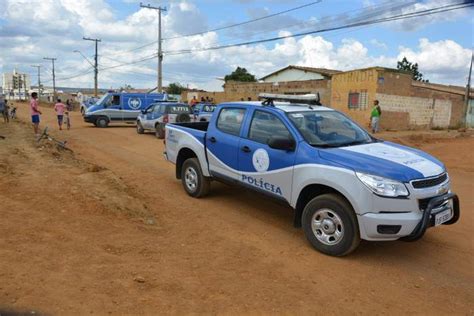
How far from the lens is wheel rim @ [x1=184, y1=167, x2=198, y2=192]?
24.9 ft

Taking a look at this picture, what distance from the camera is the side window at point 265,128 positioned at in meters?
5.94

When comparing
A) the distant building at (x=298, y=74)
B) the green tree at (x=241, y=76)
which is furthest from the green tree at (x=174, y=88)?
the distant building at (x=298, y=74)

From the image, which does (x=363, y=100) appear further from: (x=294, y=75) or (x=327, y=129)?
(x=327, y=129)

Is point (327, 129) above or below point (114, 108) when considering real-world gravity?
above

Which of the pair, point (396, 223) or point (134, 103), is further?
point (134, 103)

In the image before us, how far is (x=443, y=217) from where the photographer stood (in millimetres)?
5016

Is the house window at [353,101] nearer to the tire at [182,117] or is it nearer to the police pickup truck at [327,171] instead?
the tire at [182,117]

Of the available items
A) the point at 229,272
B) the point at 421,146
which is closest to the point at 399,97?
the point at 421,146

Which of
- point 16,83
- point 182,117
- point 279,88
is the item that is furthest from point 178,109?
point 16,83

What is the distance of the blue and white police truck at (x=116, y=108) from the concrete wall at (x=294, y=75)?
15.6 metres

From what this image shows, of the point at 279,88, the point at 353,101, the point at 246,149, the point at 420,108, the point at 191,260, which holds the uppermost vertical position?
the point at 279,88

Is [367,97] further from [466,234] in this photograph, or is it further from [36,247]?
[36,247]

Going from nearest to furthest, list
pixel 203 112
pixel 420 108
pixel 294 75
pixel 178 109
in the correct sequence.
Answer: pixel 178 109 → pixel 203 112 → pixel 420 108 → pixel 294 75

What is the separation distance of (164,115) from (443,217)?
582 inches
